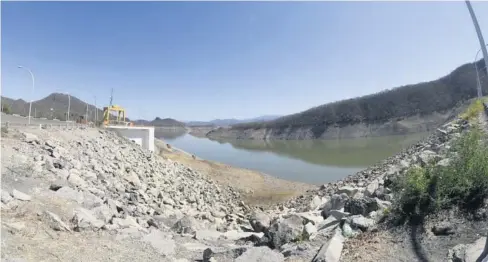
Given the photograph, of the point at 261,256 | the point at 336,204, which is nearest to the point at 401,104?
the point at 336,204

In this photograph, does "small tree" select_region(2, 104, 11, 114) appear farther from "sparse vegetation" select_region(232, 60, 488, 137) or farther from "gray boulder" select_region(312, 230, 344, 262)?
"sparse vegetation" select_region(232, 60, 488, 137)

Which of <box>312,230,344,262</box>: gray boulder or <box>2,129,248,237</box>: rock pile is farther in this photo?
<box>2,129,248,237</box>: rock pile

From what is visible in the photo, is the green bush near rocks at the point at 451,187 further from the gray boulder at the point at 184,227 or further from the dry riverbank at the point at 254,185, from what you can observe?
the dry riverbank at the point at 254,185

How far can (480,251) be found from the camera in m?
4.46

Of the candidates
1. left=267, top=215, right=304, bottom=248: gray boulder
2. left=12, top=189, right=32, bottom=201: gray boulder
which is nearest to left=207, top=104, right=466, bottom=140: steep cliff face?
left=267, top=215, right=304, bottom=248: gray boulder

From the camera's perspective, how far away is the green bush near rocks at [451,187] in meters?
5.76

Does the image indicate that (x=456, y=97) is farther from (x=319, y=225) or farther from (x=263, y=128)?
(x=319, y=225)

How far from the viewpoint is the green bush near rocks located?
5.76 meters

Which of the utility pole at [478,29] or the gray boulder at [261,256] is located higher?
the utility pole at [478,29]

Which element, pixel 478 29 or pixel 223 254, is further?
pixel 223 254

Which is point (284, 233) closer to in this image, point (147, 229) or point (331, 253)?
point (331, 253)

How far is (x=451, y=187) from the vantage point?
5.95 meters

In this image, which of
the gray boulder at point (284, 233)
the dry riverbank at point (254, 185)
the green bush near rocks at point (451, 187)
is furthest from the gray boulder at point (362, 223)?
the dry riverbank at point (254, 185)

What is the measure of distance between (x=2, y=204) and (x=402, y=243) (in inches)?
322
